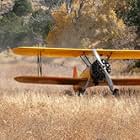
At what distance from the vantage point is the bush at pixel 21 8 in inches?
2900

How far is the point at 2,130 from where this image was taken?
5625mm

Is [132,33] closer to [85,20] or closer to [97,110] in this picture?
[85,20]

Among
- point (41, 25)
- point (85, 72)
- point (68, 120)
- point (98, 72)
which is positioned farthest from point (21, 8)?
point (68, 120)

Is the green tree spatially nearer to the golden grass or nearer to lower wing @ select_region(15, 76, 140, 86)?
lower wing @ select_region(15, 76, 140, 86)

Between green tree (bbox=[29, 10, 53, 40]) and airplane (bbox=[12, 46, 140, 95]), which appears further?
green tree (bbox=[29, 10, 53, 40])

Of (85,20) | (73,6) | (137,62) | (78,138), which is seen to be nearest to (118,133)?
(78,138)

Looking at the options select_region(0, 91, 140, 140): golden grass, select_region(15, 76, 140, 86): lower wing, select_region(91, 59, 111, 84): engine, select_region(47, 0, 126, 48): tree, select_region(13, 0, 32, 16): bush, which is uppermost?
select_region(0, 91, 140, 140): golden grass

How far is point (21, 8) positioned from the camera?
75.3 m

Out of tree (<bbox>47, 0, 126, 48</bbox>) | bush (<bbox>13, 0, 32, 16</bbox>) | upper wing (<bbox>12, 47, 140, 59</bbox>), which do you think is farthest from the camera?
bush (<bbox>13, 0, 32, 16</bbox>)

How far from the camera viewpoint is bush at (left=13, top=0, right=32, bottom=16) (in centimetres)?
7366

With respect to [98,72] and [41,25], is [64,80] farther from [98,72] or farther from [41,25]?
[41,25]

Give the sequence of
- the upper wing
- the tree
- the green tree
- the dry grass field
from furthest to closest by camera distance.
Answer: the green tree → the tree → the upper wing → the dry grass field

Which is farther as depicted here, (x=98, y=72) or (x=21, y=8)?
(x=21, y=8)

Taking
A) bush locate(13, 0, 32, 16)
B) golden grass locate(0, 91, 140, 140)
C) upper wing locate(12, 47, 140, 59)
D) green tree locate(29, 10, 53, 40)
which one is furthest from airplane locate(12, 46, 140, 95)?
bush locate(13, 0, 32, 16)
